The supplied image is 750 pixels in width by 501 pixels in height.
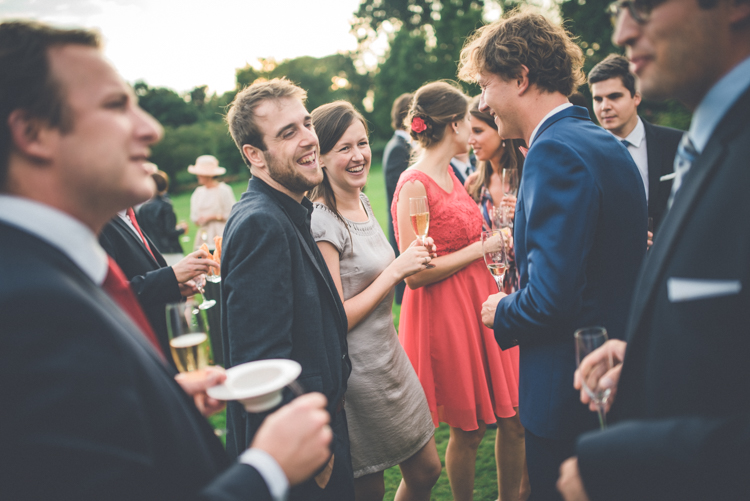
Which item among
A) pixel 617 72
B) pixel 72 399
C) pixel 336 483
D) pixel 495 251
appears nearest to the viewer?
pixel 72 399

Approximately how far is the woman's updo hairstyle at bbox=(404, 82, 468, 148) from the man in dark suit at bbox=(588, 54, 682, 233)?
1.66 m

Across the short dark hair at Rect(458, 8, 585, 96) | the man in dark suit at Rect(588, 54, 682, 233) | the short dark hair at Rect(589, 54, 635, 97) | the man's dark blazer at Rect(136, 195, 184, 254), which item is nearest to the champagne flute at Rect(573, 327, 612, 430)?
the short dark hair at Rect(458, 8, 585, 96)

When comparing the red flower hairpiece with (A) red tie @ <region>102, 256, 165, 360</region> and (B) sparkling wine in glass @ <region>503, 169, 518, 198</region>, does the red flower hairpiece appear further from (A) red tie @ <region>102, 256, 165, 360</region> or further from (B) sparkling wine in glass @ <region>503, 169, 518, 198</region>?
(A) red tie @ <region>102, 256, 165, 360</region>

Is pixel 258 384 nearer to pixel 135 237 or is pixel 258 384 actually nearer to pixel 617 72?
pixel 135 237

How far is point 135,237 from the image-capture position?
309 centimetres

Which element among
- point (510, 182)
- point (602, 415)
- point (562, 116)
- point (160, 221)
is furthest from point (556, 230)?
point (160, 221)

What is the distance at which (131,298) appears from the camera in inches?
54.6

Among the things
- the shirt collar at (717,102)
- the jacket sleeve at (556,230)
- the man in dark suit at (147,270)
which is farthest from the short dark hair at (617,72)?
the man in dark suit at (147,270)

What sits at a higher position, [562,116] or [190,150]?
[562,116]

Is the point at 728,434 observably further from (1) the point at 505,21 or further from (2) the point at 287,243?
(1) the point at 505,21

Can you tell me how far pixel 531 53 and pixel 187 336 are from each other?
1991mm

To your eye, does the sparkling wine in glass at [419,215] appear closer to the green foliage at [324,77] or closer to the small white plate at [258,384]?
the small white plate at [258,384]

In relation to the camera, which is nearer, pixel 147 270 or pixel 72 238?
pixel 72 238

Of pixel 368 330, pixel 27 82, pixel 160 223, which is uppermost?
pixel 27 82
